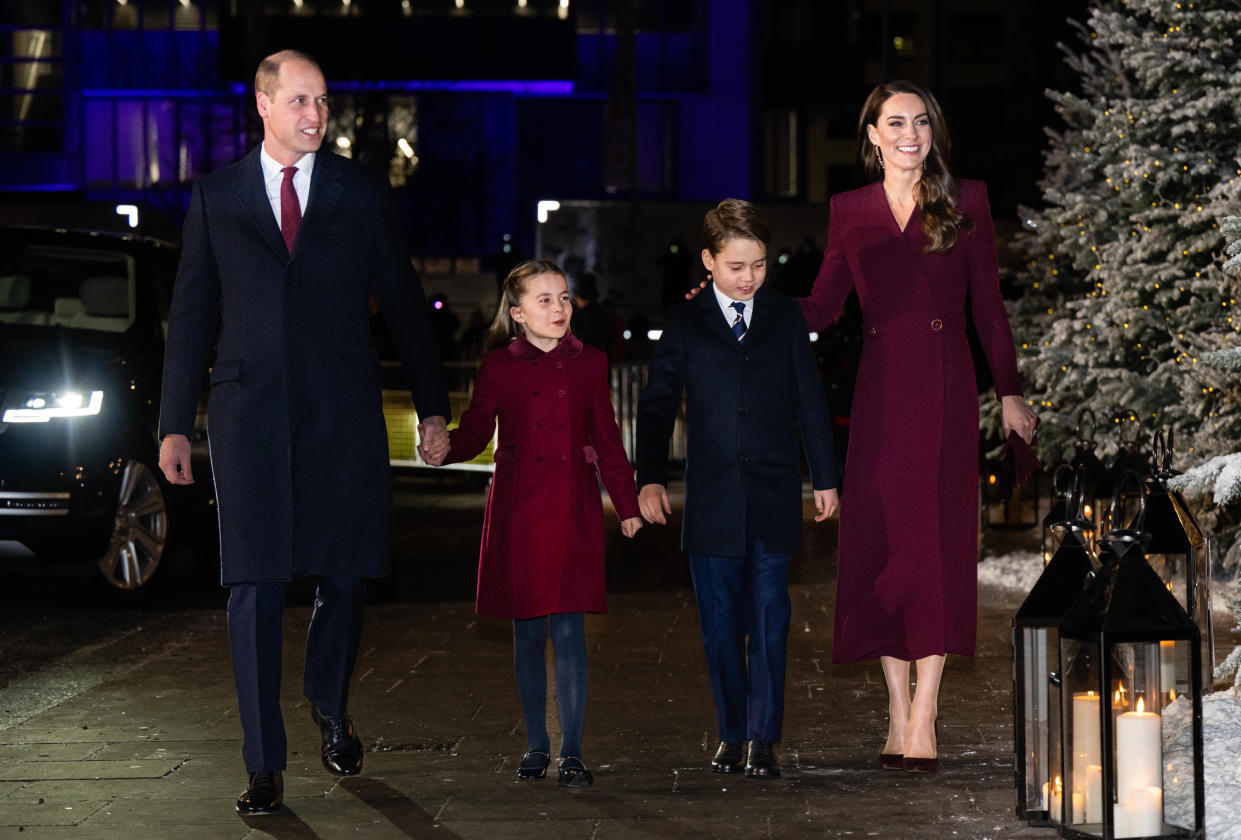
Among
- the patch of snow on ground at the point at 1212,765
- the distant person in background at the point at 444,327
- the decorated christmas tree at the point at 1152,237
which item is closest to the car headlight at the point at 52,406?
the decorated christmas tree at the point at 1152,237

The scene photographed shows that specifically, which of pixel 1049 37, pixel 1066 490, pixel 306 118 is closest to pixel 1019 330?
pixel 1066 490

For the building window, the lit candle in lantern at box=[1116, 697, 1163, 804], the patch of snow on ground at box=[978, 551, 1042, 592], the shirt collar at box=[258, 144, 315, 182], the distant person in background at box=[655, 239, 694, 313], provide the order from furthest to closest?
the building window < the distant person in background at box=[655, 239, 694, 313] < the patch of snow on ground at box=[978, 551, 1042, 592] < the shirt collar at box=[258, 144, 315, 182] < the lit candle in lantern at box=[1116, 697, 1163, 804]

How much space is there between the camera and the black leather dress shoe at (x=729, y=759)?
6340 millimetres

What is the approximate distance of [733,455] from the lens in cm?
646

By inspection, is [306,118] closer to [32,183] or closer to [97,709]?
[97,709]

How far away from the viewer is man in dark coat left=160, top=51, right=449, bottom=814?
6.03 m

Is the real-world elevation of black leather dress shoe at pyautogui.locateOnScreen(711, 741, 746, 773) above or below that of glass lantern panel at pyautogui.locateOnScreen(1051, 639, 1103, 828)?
below

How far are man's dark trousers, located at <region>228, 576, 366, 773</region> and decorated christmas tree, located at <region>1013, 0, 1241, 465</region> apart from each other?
5348 mm

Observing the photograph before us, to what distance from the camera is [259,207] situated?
610 cm

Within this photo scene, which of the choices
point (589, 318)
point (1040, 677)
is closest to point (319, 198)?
point (1040, 677)

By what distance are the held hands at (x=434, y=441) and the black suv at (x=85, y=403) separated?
484 centimetres

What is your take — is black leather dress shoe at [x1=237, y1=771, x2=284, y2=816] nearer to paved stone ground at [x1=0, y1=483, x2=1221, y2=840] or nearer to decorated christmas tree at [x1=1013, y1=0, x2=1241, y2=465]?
paved stone ground at [x1=0, y1=483, x2=1221, y2=840]

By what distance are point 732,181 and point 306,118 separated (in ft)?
140

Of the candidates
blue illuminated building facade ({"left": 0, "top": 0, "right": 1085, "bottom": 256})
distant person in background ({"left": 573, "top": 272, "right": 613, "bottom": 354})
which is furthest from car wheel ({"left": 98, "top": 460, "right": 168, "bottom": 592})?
blue illuminated building facade ({"left": 0, "top": 0, "right": 1085, "bottom": 256})
